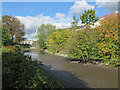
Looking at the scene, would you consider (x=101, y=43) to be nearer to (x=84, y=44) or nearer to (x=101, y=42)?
(x=101, y=42)

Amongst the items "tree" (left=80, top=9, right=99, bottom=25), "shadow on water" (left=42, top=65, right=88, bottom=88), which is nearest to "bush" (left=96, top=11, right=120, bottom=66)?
"shadow on water" (left=42, top=65, right=88, bottom=88)

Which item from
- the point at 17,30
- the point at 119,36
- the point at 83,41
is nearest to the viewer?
the point at 119,36

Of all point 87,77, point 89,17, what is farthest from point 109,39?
point 89,17

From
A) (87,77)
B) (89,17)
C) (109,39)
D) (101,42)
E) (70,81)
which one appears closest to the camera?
(70,81)

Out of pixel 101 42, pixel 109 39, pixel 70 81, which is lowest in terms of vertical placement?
pixel 70 81

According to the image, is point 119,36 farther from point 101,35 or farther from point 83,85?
point 83,85

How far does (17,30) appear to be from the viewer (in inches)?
1083

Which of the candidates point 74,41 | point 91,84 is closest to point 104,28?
point 74,41

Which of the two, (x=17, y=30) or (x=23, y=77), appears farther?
(x=17, y=30)

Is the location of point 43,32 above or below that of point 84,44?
above

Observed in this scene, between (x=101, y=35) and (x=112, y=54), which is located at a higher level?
(x=101, y=35)

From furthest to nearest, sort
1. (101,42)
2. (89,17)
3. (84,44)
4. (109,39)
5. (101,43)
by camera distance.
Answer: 1. (89,17)
2. (84,44)
3. (101,42)
4. (101,43)
5. (109,39)

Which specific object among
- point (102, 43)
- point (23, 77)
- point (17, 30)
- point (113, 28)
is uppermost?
point (17, 30)

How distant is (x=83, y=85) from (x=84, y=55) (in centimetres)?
435
